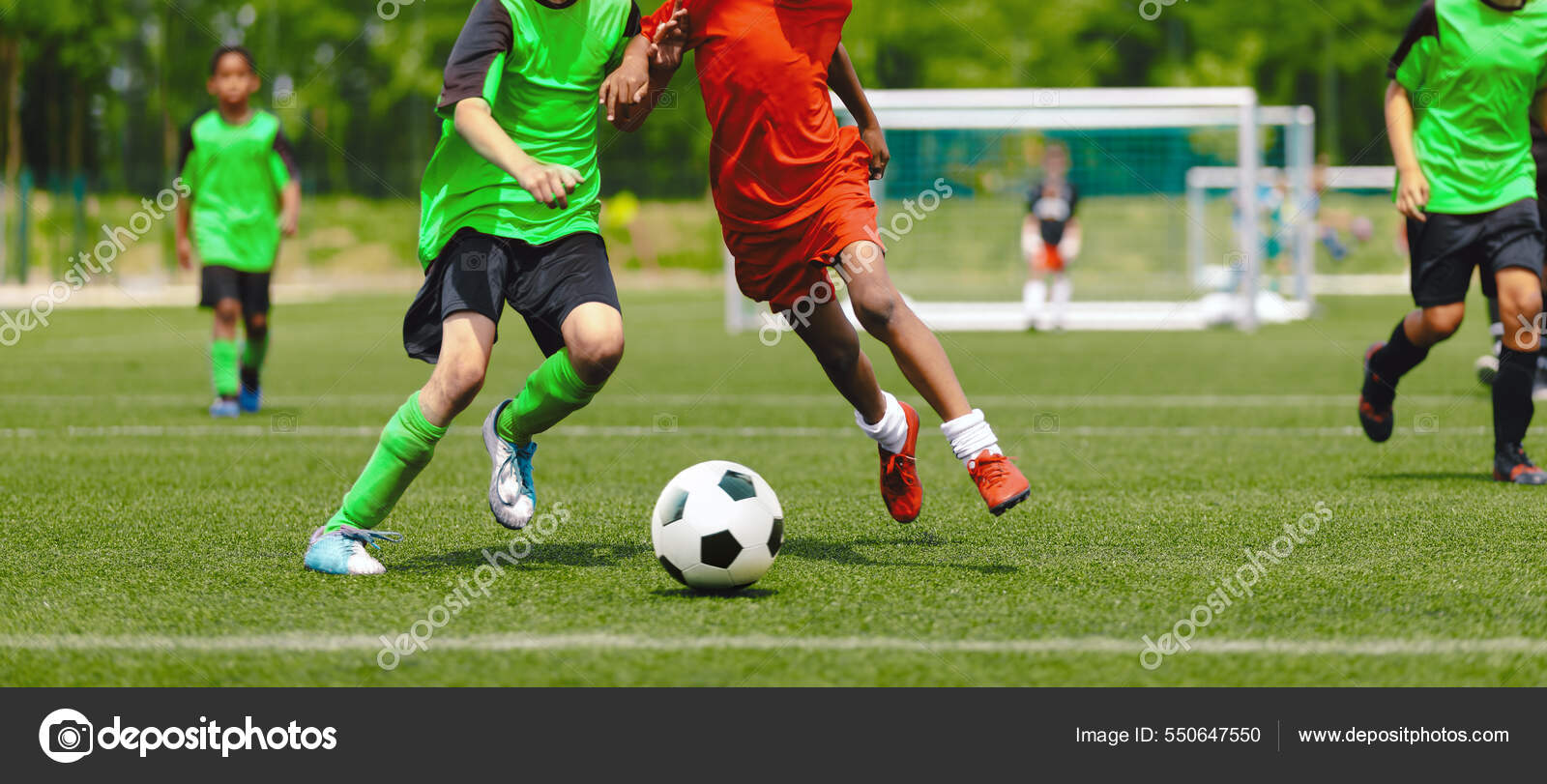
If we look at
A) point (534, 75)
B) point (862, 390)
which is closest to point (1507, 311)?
point (862, 390)

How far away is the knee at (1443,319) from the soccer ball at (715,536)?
3.28 m

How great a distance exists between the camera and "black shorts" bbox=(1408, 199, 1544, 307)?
607 cm

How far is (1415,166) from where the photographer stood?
6078 mm

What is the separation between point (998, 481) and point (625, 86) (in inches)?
59.1

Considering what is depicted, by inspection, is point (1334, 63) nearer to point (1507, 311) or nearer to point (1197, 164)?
point (1197, 164)

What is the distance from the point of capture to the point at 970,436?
4.61 meters

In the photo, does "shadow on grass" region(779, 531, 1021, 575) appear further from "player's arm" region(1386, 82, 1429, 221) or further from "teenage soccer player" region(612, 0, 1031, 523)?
"player's arm" region(1386, 82, 1429, 221)

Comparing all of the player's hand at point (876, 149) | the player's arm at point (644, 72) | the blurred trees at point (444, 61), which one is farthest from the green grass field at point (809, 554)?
the blurred trees at point (444, 61)

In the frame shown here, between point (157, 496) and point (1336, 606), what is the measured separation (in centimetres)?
430

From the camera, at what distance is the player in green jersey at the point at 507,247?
4.47m

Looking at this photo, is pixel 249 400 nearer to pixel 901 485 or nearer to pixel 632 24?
pixel 632 24

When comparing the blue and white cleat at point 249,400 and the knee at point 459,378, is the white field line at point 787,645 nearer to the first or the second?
the knee at point 459,378
